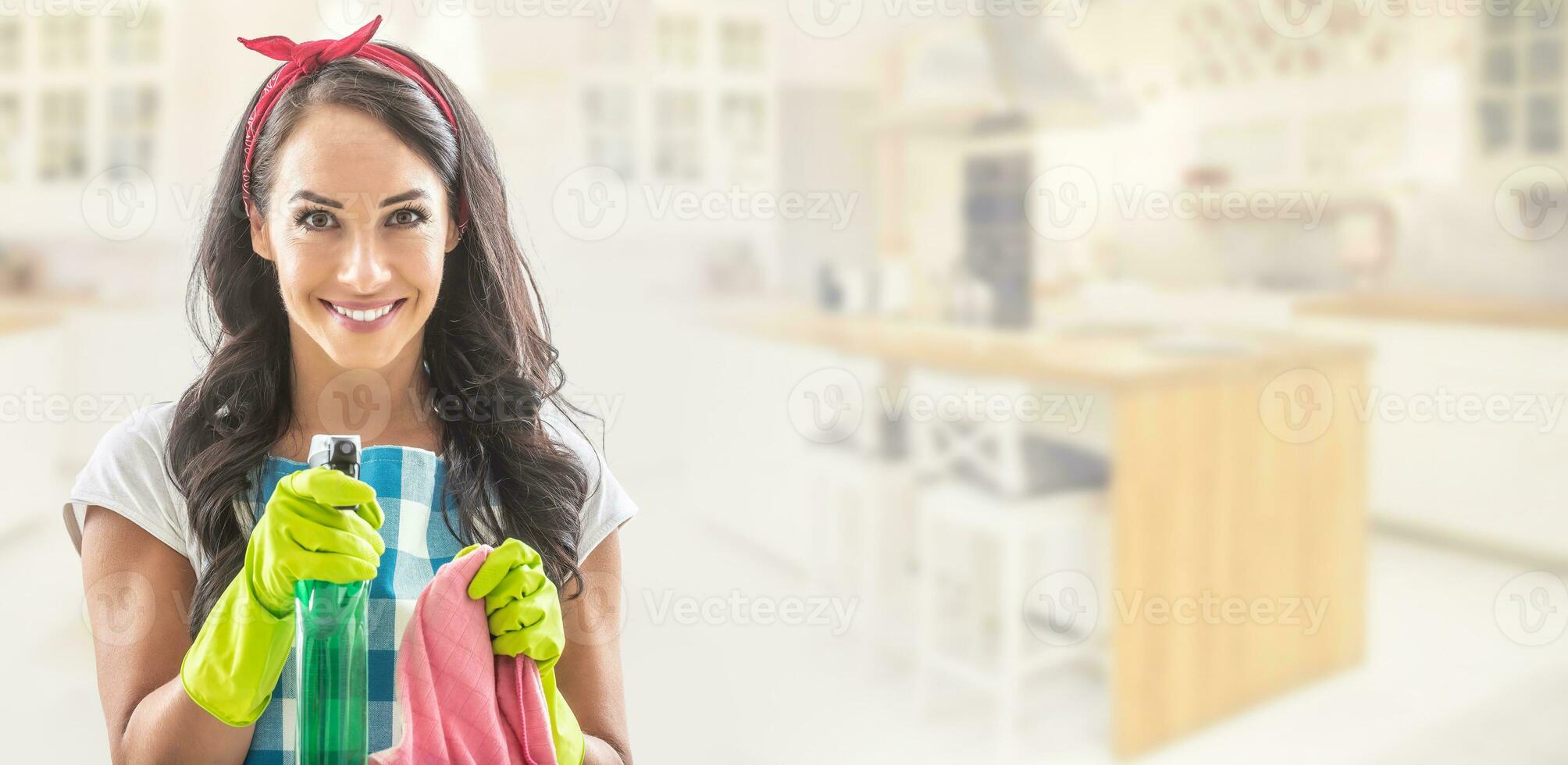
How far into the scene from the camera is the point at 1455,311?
5.26 ft

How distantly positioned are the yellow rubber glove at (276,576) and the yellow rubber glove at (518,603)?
73 millimetres

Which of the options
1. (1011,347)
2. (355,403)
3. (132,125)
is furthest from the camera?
(1011,347)

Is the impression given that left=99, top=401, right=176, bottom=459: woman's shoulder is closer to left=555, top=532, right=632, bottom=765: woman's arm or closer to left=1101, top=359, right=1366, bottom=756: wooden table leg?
left=555, top=532, right=632, bottom=765: woman's arm

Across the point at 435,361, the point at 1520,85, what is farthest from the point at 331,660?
the point at 1520,85

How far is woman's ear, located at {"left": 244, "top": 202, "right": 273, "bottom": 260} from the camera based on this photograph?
778mm

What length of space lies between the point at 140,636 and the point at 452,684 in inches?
9.5

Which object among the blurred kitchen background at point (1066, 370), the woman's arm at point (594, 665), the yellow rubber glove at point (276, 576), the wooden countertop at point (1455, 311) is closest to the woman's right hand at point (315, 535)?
the yellow rubber glove at point (276, 576)

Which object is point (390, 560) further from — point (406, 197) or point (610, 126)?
point (610, 126)

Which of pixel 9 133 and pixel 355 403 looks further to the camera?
pixel 9 133

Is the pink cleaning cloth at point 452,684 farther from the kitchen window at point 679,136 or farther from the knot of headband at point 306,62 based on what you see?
the kitchen window at point 679,136

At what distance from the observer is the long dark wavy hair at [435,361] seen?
761 mm

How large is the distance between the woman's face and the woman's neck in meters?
0.05

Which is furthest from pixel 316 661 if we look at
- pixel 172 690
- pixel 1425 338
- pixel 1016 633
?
pixel 1425 338

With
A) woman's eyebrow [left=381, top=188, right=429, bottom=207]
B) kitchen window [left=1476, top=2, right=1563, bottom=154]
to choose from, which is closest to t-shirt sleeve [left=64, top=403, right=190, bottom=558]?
woman's eyebrow [left=381, top=188, right=429, bottom=207]
